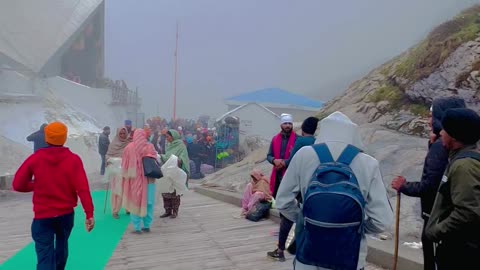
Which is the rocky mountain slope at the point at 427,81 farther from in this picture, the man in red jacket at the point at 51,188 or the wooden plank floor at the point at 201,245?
the man in red jacket at the point at 51,188

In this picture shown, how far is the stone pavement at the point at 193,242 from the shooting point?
207 inches

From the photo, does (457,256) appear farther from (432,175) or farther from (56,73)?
(56,73)

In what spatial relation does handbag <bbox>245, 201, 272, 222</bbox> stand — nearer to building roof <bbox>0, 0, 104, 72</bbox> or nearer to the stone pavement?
the stone pavement

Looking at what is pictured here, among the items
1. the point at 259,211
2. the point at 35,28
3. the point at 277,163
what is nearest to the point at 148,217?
the point at 259,211

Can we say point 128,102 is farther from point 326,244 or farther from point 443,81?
point 326,244

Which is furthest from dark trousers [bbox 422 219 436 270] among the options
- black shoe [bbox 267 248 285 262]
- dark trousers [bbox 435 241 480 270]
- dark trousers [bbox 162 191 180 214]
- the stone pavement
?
dark trousers [bbox 162 191 180 214]

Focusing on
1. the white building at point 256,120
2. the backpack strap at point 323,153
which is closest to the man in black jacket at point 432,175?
the backpack strap at point 323,153

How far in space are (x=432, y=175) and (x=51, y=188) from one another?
2765 mm

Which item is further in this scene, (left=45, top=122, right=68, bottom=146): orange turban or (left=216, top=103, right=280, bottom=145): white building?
(left=216, top=103, right=280, bottom=145): white building

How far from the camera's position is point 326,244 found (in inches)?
103

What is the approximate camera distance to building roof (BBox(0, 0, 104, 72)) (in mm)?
→ 31516

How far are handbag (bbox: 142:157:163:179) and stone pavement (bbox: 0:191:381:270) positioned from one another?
0.77 meters

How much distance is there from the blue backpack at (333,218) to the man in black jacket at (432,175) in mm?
858

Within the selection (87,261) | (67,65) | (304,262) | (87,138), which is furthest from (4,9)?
(304,262)
